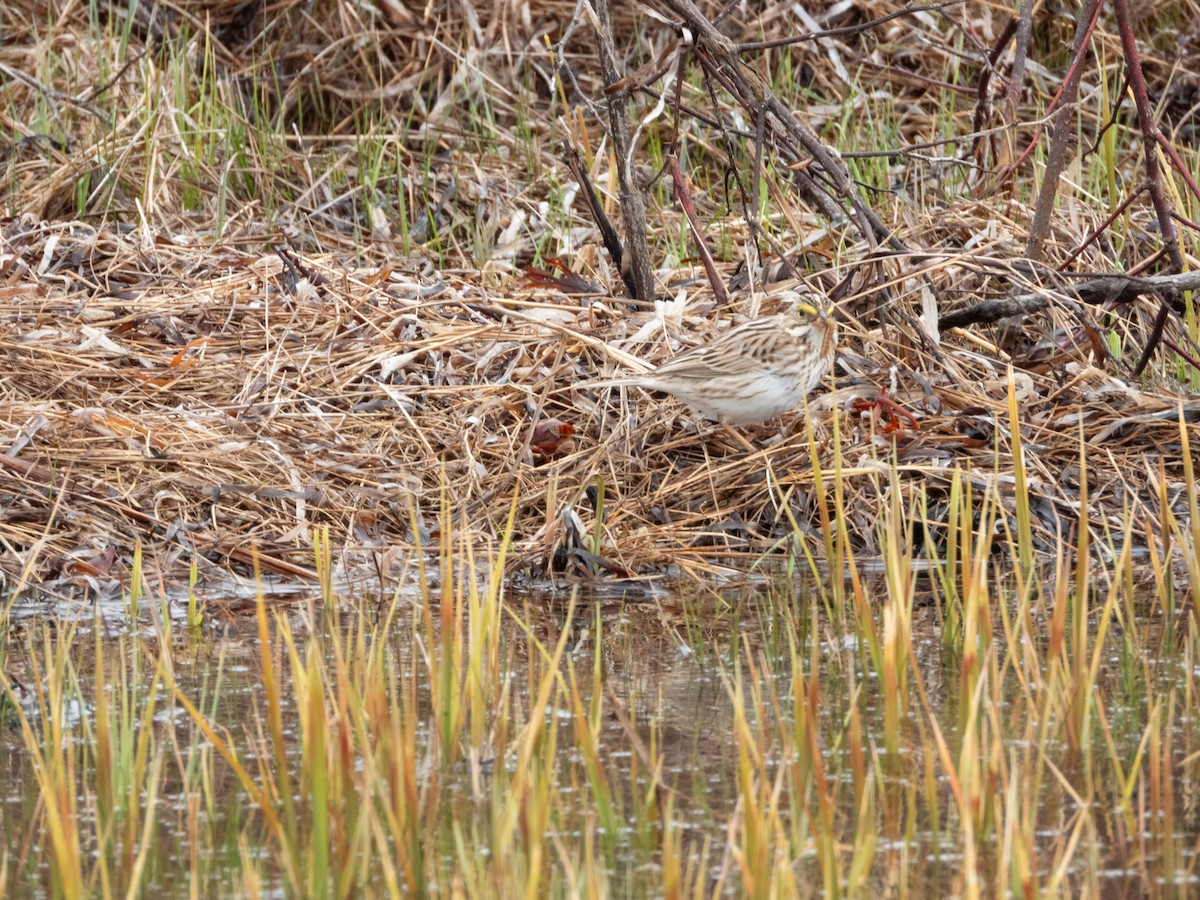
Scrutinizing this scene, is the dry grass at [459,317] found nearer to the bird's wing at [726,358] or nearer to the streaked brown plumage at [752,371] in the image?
the streaked brown plumage at [752,371]

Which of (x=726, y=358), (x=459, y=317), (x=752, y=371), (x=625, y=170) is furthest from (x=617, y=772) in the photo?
(x=459, y=317)

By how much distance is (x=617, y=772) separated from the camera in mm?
3520

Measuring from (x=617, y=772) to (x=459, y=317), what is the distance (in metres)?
3.68

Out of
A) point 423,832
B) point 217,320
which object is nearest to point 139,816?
point 423,832

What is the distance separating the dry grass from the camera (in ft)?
18.5

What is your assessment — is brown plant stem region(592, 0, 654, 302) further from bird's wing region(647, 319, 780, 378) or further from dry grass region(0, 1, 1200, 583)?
bird's wing region(647, 319, 780, 378)

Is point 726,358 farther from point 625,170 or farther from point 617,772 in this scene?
point 617,772

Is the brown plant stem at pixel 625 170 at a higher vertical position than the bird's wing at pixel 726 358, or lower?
higher

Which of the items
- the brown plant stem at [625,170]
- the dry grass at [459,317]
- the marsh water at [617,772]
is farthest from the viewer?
the brown plant stem at [625,170]

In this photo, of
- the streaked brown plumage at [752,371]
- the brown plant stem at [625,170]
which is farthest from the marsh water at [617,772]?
the brown plant stem at [625,170]

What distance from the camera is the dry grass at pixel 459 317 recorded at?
18.5 feet

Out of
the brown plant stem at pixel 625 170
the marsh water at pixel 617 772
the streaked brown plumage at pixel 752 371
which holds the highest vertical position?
the brown plant stem at pixel 625 170

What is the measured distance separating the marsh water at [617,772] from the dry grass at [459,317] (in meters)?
0.64

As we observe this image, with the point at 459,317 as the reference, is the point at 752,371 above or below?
below
